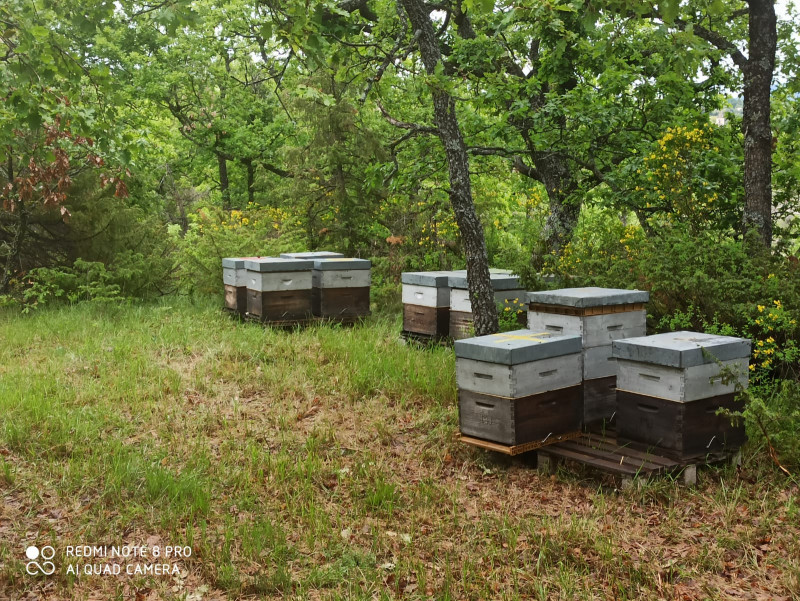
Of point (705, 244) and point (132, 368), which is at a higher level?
point (705, 244)

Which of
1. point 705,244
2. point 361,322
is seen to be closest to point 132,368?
point 361,322

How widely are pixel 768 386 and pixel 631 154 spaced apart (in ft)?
13.2

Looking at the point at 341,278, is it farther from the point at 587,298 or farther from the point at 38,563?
the point at 38,563

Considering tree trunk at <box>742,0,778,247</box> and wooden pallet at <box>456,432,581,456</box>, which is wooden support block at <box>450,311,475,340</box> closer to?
wooden pallet at <box>456,432,581,456</box>

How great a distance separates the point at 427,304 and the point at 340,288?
1.78 m

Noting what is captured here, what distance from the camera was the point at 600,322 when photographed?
500 centimetres

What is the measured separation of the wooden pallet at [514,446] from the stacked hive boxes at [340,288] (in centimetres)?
427

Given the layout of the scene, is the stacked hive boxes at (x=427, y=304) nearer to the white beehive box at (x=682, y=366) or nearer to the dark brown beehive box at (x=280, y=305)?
the dark brown beehive box at (x=280, y=305)

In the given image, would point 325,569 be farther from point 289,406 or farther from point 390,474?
point 289,406

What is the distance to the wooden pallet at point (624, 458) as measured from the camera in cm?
421

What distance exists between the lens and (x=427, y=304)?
7.41 metres

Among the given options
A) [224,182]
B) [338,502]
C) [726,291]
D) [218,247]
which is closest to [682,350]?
[726,291]

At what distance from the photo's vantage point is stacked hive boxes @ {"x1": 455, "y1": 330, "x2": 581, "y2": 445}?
14.6 ft

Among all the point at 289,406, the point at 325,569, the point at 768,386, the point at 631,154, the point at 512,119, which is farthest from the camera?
the point at 512,119
